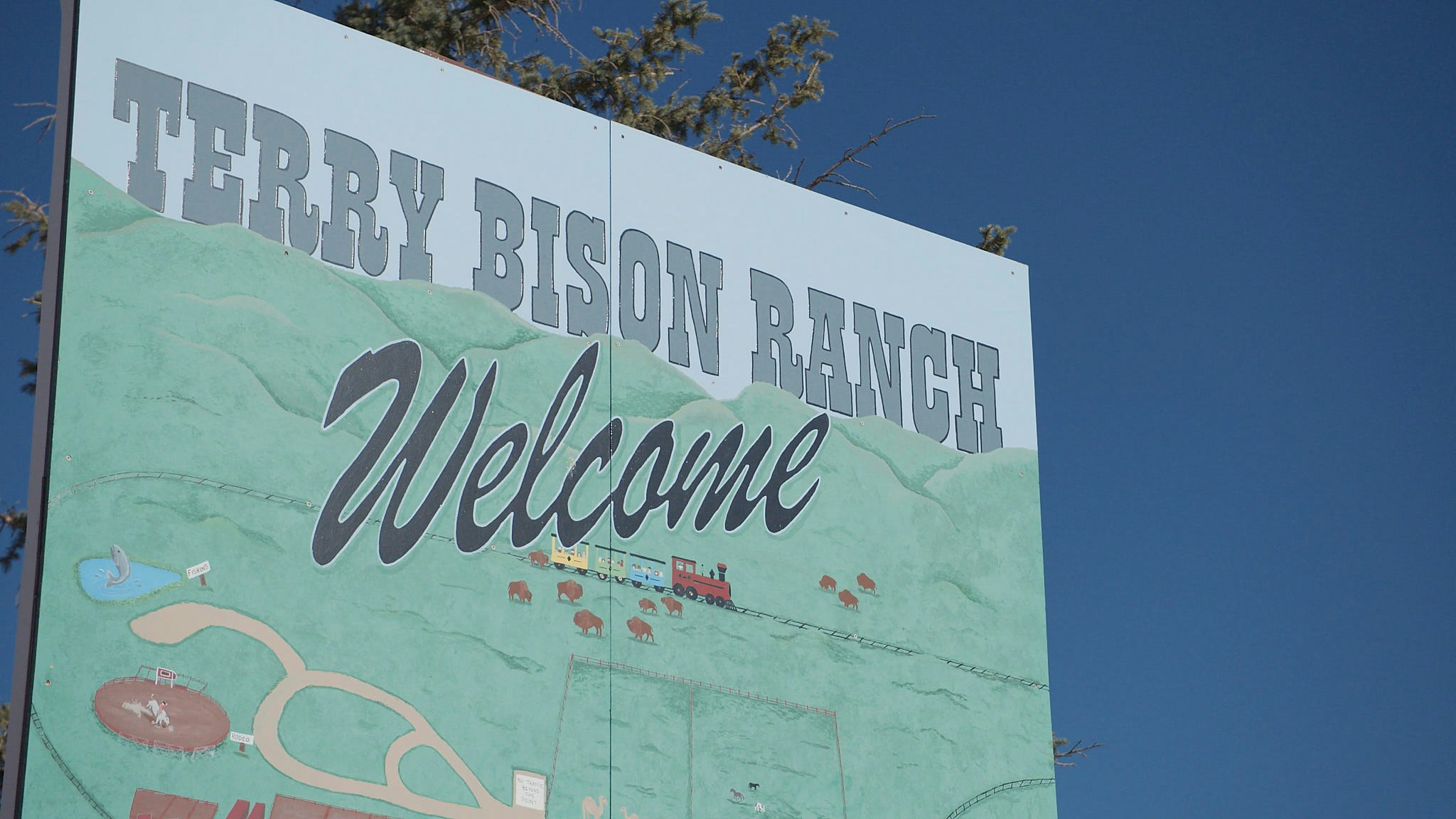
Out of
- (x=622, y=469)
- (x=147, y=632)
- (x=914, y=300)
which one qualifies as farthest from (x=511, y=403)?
(x=914, y=300)

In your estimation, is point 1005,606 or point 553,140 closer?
point 553,140

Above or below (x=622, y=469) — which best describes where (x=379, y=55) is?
above

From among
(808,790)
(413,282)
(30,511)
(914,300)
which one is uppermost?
(914,300)

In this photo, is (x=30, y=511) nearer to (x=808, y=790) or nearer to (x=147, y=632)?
(x=147, y=632)

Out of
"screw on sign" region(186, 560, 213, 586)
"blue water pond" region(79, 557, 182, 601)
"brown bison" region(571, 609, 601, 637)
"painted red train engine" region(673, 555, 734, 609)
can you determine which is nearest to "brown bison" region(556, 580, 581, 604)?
"brown bison" region(571, 609, 601, 637)

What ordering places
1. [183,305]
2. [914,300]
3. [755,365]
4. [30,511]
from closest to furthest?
[30,511] < [183,305] < [755,365] < [914,300]

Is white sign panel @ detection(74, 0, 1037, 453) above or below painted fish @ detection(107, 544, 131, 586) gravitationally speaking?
above

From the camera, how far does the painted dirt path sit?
24.4ft

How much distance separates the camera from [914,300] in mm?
10531

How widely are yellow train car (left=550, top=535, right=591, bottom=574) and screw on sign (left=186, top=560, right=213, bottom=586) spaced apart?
1.65m

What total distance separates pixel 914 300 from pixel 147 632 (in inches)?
191

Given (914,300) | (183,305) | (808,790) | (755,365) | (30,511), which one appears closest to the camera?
(30,511)

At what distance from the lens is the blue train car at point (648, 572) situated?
8.84m

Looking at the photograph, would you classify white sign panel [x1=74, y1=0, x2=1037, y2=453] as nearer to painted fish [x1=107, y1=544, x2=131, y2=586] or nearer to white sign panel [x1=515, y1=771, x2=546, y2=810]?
painted fish [x1=107, y1=544, x2=131, y2=586]
